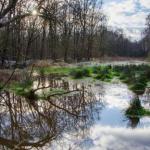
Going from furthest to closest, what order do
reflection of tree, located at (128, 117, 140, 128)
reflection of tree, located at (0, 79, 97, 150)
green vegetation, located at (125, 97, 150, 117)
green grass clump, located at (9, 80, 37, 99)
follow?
green grass clump, located at (9, 80, 37, 99)
green vegetation, located at (125, 97, 150, 117)
reflection of tree, located at (128, 117, 140, 128)
reflection of tree, located at (0, 79, 97, 150)

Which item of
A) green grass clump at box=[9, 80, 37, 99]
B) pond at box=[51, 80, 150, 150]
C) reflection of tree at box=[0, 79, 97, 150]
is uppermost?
green grass clump at box=[9, 80, 37, 99]

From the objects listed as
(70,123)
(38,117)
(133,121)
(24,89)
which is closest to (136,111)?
(133,121)

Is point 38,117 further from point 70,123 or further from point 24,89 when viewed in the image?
point 24,89

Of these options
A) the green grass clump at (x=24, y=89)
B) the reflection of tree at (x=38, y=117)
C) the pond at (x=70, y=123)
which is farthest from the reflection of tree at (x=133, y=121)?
the green grass clump at (x=24, y=89)

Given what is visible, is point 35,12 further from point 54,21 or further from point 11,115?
point 11,115

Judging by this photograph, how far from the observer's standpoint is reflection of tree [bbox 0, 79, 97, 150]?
38.0 ft

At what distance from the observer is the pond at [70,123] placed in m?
11.1

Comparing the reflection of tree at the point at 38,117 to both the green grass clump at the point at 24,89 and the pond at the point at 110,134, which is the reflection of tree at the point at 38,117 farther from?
the pond at the point at 110,134

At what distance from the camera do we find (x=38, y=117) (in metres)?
15.0

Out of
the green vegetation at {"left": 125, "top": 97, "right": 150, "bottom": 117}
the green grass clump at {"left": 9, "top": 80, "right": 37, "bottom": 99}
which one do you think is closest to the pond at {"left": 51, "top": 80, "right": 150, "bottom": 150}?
the green vegetation at {"left": 125, "top": 97, "right": 150, "bottom": 117}

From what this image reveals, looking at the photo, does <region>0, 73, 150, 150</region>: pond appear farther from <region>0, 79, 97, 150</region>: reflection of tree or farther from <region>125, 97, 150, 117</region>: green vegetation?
<region>125, 97, 150, 117</region>: green vegetation

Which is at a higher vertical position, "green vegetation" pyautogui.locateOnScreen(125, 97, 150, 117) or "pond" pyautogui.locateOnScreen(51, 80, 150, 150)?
"green vegetation" pyautogui.locateOnScreen(125, 97, 150, 117)

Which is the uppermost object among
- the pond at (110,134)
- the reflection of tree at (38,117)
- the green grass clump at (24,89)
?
the green grass clump at (24,89)

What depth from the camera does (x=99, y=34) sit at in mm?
88688
